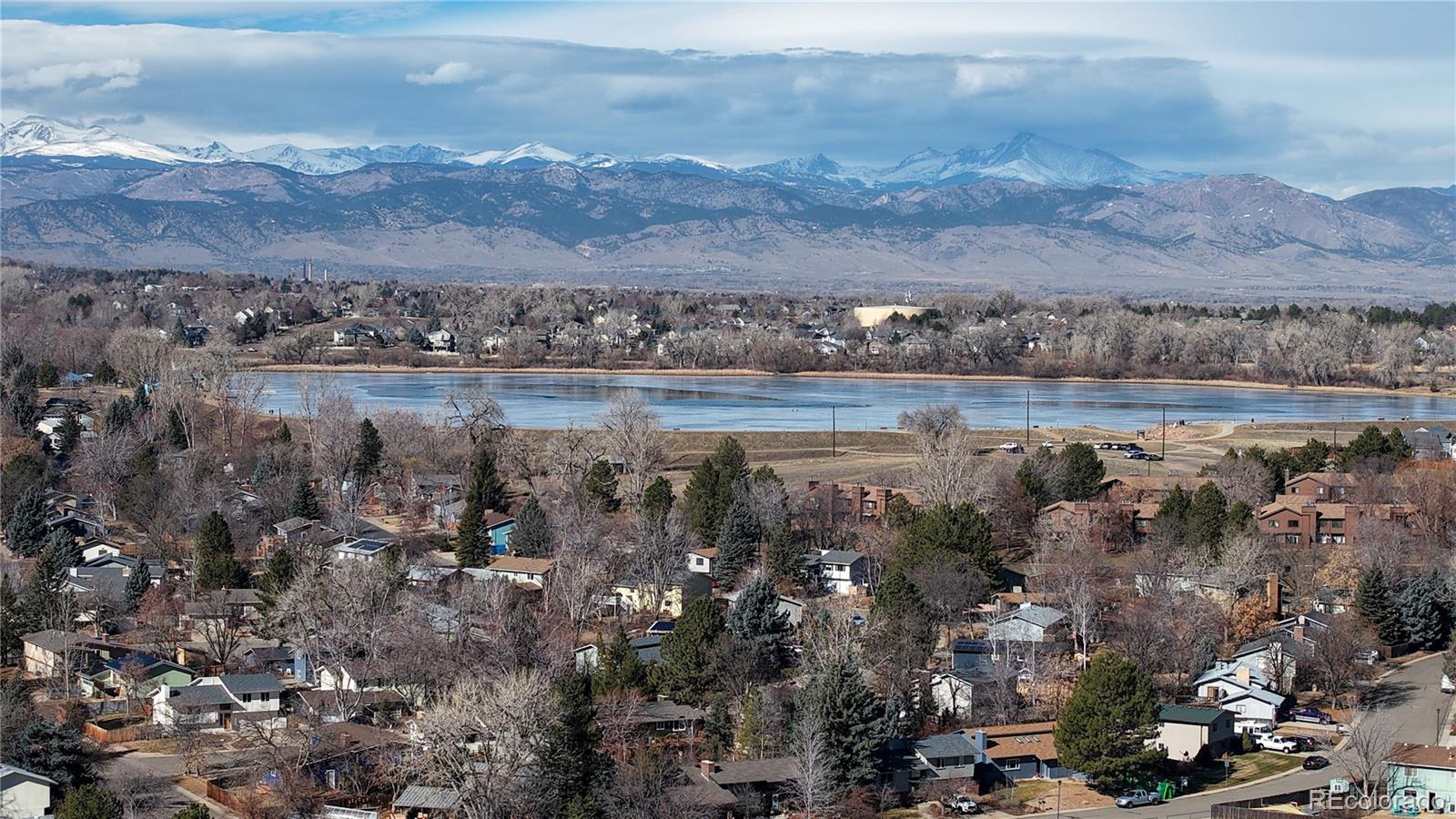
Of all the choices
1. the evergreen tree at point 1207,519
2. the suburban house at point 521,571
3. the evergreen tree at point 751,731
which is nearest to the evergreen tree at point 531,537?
the suburban house at point 521,571

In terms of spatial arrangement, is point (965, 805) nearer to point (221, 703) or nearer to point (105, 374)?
point (221, 703)

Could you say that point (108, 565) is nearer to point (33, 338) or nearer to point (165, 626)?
point (165, 626)

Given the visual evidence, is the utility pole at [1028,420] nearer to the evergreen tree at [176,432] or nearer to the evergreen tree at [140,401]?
the evergreen tree at [176,432]

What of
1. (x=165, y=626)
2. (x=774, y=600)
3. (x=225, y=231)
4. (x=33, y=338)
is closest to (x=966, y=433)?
(x=774, y=600)

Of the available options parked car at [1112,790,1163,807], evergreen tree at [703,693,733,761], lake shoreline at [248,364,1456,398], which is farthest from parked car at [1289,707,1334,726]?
lake shoreline at [248,364,1456,398]

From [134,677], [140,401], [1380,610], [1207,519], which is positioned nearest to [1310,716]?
[1380,610]

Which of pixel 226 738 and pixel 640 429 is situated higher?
pixel 640 429
